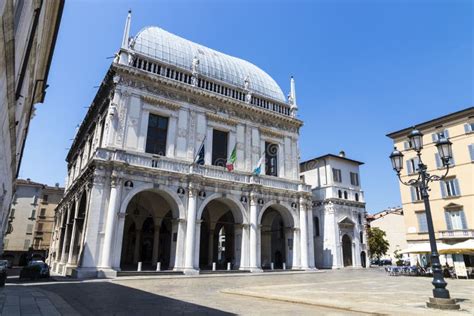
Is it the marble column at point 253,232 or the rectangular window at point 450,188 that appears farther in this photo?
the rectangular window at point 450,188

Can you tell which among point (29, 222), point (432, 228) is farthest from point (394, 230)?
point (29, 222)

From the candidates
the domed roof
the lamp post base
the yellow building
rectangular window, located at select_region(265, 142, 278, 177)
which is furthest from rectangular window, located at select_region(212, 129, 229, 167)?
the lamp post base

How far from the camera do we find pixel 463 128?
1335 inches

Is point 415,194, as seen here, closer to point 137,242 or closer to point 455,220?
point 455,220

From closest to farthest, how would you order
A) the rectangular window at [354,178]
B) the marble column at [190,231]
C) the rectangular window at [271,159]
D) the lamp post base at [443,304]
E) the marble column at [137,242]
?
the lamp post base at [443,304] < the marble column at [190,231] < the marble column at [137,242] < the rectangular window at [271,159] < the rectangular window at [354,178]

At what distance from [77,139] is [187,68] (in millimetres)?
20014

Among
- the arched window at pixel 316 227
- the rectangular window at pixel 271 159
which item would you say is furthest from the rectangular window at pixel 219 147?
the arched window at pixel 316 227

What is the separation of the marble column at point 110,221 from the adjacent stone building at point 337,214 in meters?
25.8

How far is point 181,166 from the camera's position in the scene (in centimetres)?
2678

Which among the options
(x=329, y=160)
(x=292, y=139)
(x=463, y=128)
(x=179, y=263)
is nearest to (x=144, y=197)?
(x=179, y=263)

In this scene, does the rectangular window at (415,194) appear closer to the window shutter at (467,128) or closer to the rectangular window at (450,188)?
the rectangular window at (450,188)

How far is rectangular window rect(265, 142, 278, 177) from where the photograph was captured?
34125 mm

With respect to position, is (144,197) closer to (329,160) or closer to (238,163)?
(238,163)

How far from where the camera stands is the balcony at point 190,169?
24.1m
